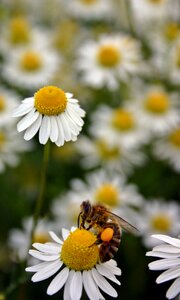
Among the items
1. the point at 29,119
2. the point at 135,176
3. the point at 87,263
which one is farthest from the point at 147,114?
the point at 87,263

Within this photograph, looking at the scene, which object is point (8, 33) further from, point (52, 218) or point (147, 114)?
point (52, 218)

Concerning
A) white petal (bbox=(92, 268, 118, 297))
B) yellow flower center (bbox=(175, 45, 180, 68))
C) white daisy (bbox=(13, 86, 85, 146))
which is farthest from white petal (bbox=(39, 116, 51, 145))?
yellow flower center (bbox=(175, 45, 180, 68))

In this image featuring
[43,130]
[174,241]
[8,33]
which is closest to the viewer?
[174,241]

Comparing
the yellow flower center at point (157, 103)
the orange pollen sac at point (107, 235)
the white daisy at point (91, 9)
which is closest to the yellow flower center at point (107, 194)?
the yellow flower center at point (157, 103)

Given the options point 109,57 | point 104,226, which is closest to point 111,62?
point 109,57

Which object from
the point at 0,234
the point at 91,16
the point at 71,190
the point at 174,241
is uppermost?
the point at 91,16

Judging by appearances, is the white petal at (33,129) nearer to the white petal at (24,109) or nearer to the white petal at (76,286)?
the white petal at (24,109)
